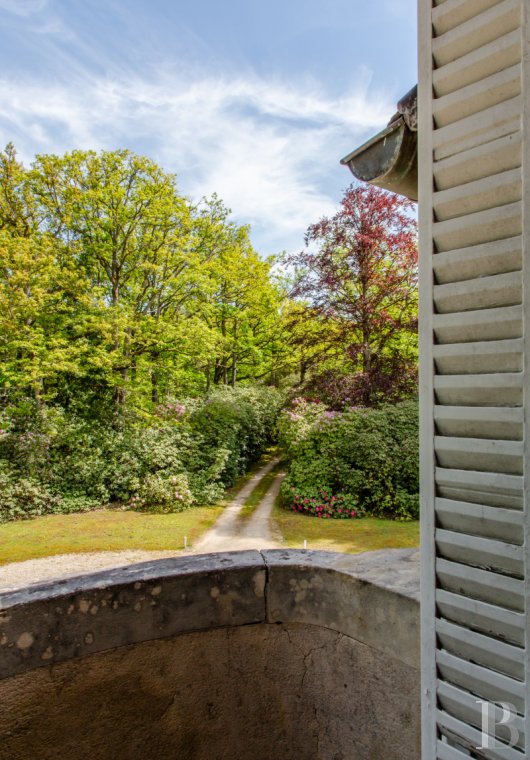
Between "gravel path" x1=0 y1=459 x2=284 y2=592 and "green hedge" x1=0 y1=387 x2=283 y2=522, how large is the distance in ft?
4.15

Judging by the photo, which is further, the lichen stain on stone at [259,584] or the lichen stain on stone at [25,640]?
the lichen stain on stone at [259,584]

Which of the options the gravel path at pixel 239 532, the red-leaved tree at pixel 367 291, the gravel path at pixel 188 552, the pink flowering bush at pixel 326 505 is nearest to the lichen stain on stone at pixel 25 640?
the gravel path at pixel 188 552

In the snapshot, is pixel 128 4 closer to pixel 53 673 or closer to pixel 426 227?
pixel 426 227

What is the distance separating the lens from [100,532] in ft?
25.3

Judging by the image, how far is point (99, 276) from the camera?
464 inches

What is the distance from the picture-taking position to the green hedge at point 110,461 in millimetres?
9078

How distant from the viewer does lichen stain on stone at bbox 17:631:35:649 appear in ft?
4.49

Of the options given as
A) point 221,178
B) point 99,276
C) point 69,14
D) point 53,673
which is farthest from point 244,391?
point 53,673

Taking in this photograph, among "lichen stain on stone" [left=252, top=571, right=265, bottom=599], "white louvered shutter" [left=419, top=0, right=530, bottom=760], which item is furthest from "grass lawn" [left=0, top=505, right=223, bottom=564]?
"white louvered shutter" [left=419, top=0, right=530, bottom=760]

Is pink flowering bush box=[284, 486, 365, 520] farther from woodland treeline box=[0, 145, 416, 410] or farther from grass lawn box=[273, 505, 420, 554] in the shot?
woodland treeline box=[0, 145, 416, 410]

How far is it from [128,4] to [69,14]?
44.8 inches

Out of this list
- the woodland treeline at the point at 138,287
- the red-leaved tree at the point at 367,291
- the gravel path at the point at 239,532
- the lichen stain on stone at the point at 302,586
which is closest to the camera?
the lichen stain on stone at the point at 302,586

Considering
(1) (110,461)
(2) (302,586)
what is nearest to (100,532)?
(1) (110,461)

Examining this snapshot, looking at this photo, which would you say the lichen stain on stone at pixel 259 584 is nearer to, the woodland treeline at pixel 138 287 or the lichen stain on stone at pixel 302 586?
the lichen stain on stone at pixel 302 586
